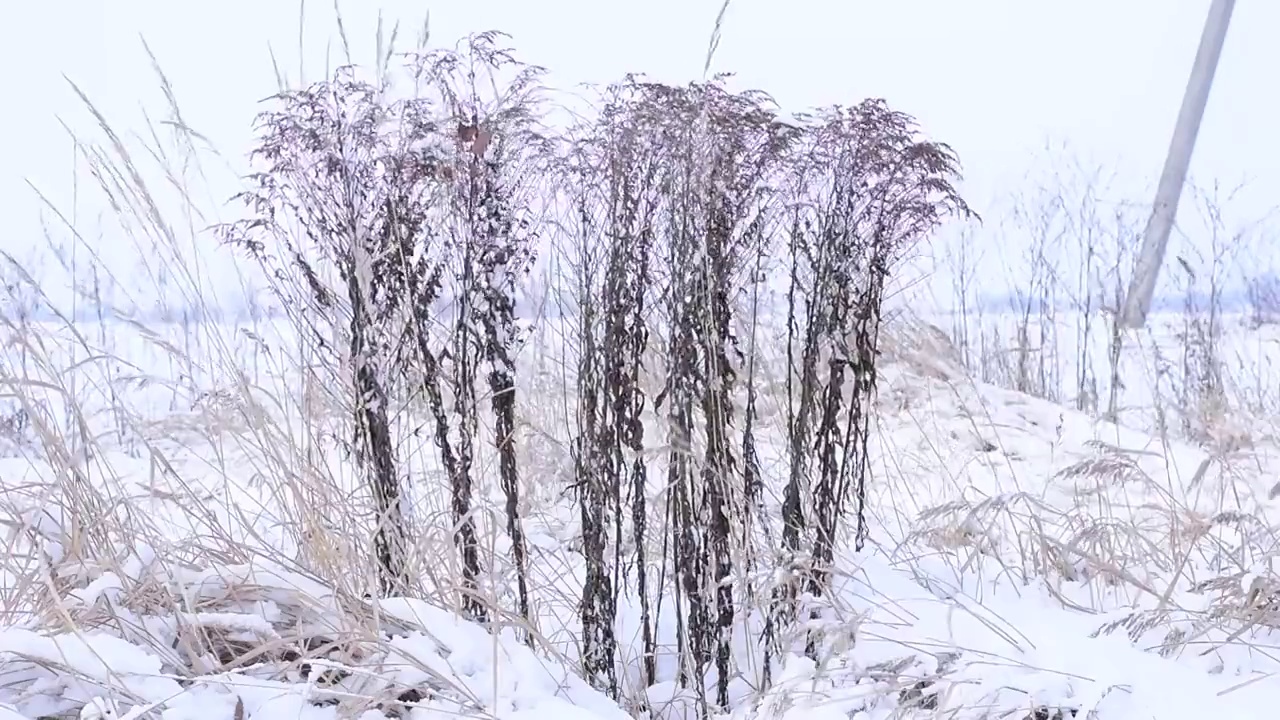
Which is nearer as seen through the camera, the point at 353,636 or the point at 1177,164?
the point at 353,636

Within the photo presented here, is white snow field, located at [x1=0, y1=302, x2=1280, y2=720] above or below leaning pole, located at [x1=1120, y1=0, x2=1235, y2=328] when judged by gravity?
below

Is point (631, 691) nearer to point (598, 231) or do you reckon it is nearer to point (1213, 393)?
point (598, 231)

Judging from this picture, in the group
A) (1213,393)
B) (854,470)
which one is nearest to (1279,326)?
(1213,393)

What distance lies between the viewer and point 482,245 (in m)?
2.06

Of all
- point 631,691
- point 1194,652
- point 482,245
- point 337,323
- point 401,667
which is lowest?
point 631,691

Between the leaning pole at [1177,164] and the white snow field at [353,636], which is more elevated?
the leaning pole at [1177,164]

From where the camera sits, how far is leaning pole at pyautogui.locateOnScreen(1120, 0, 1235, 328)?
548 cm

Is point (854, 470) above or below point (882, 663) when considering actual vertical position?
above

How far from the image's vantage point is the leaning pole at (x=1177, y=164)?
5.48 metres

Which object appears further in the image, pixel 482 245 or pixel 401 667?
pixel 482 245

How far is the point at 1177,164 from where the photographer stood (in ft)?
18.5

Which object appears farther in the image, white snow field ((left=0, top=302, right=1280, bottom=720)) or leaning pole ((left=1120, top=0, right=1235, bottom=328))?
leaning pole ((left=1120, top=0, right=1235, bottom=328))

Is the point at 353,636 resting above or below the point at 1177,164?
below

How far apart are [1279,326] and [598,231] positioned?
20.3 feet
